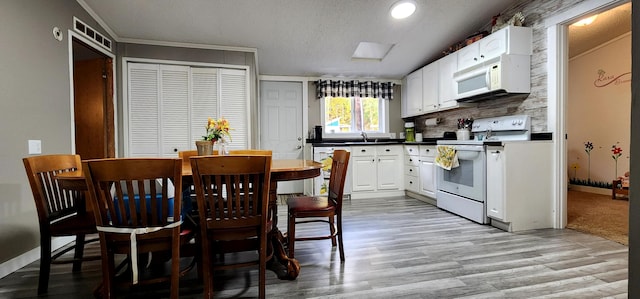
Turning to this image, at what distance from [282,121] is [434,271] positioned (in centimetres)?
363

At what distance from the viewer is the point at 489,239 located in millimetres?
2619

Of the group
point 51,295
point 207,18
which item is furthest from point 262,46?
point 51,295

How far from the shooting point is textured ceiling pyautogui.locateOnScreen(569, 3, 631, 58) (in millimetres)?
3773

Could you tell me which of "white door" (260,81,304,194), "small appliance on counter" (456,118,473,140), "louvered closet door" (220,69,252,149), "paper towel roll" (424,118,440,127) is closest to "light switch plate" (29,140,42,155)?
"louvered closet door" (220,69,252,149)

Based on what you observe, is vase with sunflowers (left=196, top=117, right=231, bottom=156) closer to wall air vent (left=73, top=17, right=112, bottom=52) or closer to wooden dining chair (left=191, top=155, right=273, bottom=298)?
wooden dining chair (left=191, top=155, right=273, bottom=298)

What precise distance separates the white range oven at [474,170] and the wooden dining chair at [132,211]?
115 inches

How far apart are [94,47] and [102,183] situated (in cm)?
261

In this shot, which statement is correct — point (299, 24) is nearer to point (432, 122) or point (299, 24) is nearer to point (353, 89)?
point (353, 89)

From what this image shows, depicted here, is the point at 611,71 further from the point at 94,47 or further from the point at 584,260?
the point at 94,47

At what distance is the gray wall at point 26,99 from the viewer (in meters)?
2.02

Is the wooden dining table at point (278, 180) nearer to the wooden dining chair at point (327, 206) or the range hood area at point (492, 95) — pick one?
the wooden dining chair at point (327, 206)

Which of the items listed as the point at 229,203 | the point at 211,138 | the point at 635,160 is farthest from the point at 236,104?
the point at 635,160

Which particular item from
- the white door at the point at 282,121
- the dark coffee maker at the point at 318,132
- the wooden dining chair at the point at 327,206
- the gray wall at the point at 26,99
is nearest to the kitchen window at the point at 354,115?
the dark coffee maker at the point at 318,132

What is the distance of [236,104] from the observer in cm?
396
